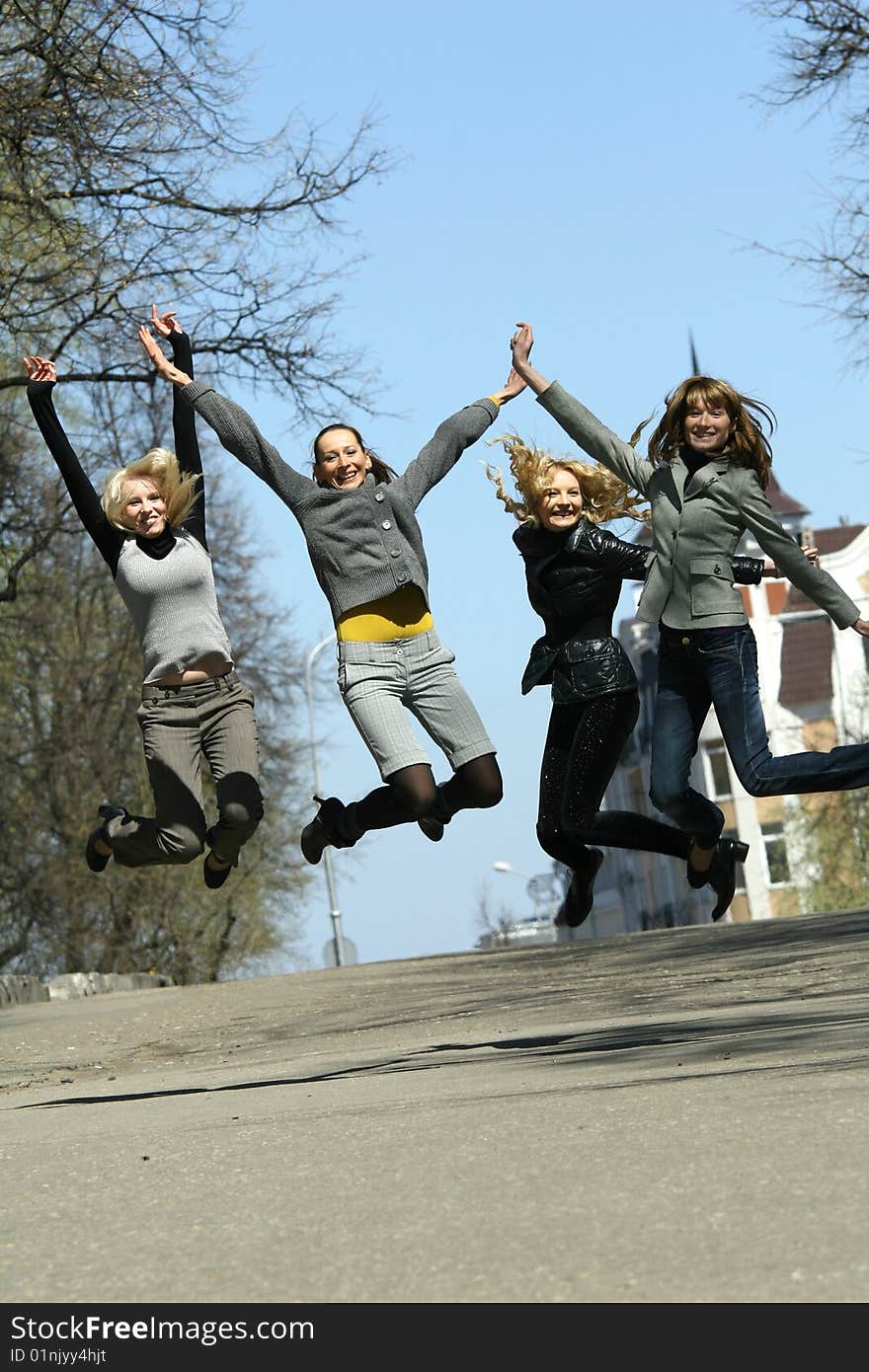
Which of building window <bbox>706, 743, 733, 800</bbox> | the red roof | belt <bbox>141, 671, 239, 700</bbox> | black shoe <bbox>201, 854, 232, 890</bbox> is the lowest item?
black shoe <bbox>201, 854, 232, 890</bbox>

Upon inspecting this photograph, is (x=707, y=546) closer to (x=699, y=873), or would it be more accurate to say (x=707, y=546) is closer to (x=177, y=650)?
(x=699, y=873)

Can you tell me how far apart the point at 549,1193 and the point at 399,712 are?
13.4 ft

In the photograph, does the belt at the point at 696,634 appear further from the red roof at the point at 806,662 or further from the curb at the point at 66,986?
the red roof at the point at 806,662

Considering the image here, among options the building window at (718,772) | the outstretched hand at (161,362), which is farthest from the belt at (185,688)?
the building window at (718,772)

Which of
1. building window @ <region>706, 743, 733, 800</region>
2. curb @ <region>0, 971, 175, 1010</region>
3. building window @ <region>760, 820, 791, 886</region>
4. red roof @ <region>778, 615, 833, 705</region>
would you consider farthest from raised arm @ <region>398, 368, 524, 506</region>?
red roof @ <region>778, 615, 833, 705</region>

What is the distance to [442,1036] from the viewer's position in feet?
35.5

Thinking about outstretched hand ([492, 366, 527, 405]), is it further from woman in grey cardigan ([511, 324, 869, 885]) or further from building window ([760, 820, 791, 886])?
building window ([760, 820, 791, 886])

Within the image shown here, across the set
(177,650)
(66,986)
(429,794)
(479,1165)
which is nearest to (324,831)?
(429,794)

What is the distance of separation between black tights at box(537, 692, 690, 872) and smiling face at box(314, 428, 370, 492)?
1.30m

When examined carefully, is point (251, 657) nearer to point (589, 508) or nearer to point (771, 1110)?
point (589, 508)

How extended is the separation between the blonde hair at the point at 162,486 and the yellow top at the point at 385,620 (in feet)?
3.39

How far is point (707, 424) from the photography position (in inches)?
339

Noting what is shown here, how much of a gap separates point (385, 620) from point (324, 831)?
1.17 metres

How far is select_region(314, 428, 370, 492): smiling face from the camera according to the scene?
8695 mm
